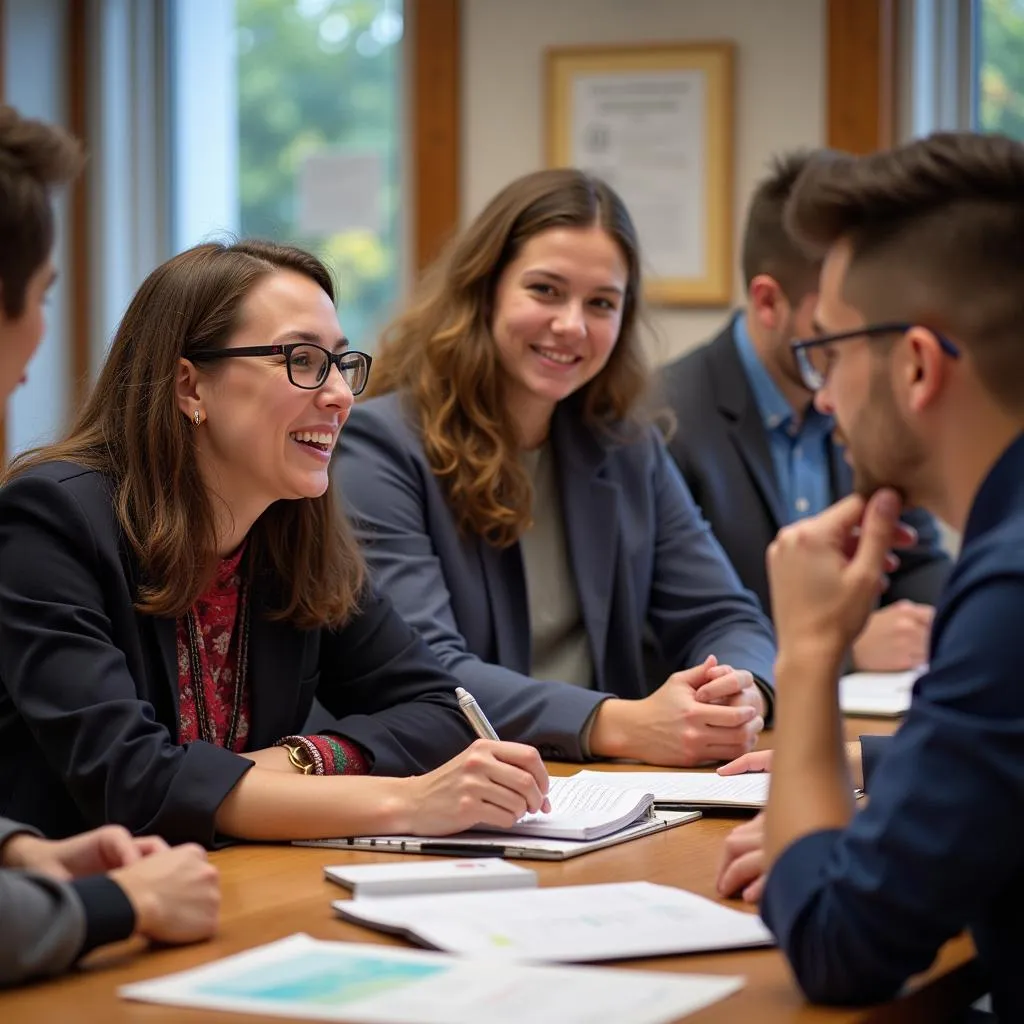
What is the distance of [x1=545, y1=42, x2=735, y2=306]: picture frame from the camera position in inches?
180

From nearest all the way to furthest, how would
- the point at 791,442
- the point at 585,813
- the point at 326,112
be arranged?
the point at 585,813
the point at 791,442
the point at 326,112

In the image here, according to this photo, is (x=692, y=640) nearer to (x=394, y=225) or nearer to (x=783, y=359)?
(x=783, y=359)

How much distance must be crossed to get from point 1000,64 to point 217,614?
11.1ft

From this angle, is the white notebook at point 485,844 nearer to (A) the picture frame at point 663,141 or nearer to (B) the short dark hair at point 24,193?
(B) the short dark hair at point 24,193

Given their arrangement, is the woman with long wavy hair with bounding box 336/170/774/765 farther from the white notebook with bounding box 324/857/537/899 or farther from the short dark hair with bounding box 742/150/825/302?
the white notebook with bounding box 324/857/537/899

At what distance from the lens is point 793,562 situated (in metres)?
1.39

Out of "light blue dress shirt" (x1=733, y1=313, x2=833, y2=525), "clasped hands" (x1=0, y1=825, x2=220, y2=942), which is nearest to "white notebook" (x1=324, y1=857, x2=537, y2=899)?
"clasped hands" (x1=0, y1=825, x2=220, y2=942)

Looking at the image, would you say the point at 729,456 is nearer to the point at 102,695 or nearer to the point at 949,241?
the point at 102,695

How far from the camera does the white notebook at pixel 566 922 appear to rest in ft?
4.37

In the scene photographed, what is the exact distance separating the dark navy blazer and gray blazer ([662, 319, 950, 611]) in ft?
4.38

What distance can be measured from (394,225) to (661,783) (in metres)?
3.27

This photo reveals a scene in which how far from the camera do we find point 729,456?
3.41 meters

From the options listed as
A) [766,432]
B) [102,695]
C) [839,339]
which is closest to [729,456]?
[766,432]

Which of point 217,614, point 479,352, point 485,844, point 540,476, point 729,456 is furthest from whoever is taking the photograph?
point 729,456
